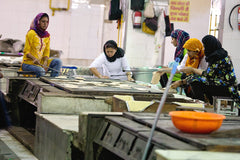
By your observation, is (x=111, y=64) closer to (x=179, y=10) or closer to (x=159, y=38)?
(x=159, y=38)

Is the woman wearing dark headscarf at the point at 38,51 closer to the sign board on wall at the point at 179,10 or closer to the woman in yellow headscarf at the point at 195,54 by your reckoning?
the woman in yellow headscarf at the point at 195,54

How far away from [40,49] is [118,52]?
5.48ft

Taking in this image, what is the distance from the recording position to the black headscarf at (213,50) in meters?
6.45

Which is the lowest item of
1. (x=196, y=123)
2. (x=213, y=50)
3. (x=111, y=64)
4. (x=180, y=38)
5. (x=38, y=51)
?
(x=196, y=123)

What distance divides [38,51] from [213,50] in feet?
9.56

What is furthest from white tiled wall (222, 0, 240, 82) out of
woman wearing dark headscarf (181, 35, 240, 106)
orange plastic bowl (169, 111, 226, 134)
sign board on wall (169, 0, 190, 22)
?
orange plastic bowl (169, 111, 226, 134)

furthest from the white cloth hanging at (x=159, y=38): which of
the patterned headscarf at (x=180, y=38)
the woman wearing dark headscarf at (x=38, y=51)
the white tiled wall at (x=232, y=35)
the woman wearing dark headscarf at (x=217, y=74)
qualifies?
the woman wearing dark headscarf at (x=217, y=74)

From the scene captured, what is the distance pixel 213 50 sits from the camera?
6633 millimetres

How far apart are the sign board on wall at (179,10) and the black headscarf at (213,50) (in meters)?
5.82

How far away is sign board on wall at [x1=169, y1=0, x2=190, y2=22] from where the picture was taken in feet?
40.8

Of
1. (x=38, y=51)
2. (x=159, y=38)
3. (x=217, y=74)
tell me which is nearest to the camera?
(x=217, y=74)

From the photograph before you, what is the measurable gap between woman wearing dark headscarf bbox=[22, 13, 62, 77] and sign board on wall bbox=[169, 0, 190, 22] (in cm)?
555

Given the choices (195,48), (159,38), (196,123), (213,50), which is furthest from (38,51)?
(196,123)

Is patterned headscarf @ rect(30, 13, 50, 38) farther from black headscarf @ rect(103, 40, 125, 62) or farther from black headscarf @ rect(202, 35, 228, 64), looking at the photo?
black headscarf @ rect(202, 35, 228, 64)
